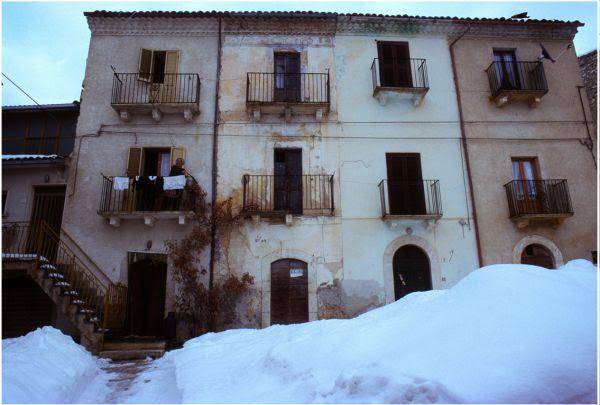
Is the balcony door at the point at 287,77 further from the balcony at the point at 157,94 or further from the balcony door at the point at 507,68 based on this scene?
the balcony door at the point at 507,68

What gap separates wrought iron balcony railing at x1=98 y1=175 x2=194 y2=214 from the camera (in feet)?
38.2

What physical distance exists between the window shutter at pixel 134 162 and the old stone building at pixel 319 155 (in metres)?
0.05

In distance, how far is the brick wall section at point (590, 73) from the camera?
1449 cm

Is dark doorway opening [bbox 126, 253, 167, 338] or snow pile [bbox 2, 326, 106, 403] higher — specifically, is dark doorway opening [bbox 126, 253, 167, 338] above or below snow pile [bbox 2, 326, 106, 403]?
above

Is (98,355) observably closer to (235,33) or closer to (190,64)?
(190,64)

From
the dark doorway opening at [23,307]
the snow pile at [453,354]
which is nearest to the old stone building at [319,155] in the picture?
the dark doorway opening at [23,307]

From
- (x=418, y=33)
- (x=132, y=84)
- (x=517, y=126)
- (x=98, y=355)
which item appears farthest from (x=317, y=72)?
(x=98, y=355)

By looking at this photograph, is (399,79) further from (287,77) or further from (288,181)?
(288,181)

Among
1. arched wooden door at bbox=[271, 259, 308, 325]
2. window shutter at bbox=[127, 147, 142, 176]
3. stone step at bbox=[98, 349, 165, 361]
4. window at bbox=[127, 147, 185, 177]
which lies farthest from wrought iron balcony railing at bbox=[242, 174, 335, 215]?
stone step at bbox=[98, 349, 165, 361]

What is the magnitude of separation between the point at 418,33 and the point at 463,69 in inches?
81.2

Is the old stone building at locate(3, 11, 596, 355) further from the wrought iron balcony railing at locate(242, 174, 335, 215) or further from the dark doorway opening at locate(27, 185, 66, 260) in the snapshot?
the dark doorway opening at locate(27, 185, 66, 260)

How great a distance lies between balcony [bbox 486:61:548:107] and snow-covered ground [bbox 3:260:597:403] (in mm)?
9611

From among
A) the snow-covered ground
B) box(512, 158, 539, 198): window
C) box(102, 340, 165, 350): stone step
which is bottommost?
box(102, 340, 165, 350): stone step

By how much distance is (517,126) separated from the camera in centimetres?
1345
